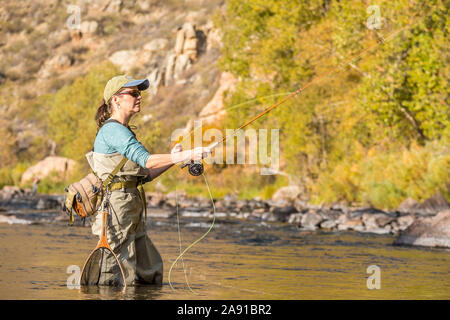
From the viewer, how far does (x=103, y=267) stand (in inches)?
210

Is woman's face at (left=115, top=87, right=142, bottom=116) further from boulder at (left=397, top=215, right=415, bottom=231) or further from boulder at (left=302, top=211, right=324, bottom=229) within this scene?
boulder at (left=302, top=211, right=324, bottom=229)

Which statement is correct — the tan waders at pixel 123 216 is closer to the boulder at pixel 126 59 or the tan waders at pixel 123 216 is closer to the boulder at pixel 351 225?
the boulder at pixel 351 225

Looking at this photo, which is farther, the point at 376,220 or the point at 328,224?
the point at 328,224

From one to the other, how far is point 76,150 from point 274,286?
31629 millimetres

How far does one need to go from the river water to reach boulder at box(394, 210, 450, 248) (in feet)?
1.05

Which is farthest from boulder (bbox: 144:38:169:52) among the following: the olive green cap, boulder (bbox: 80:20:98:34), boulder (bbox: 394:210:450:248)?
the olive green cap

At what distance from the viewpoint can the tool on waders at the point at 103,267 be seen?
16.9 feet

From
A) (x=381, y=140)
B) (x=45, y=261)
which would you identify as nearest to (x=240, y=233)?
(x=45, y=261)

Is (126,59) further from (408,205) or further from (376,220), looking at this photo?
(376,220)

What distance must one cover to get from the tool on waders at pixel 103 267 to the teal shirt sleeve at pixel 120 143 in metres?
0.40

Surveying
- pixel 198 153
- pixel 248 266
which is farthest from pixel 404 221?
pixel 198 153

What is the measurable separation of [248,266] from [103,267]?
2.62 meters

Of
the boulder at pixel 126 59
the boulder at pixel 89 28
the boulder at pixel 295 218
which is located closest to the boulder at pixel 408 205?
the boulder at pixel 295 218
